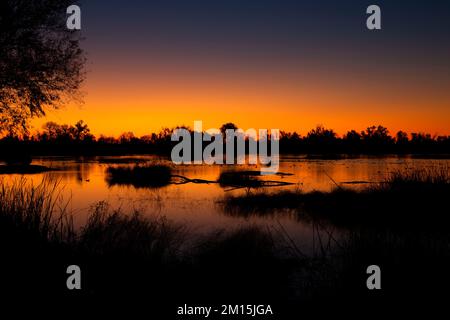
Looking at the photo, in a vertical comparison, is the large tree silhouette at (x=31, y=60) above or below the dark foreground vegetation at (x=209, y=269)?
above

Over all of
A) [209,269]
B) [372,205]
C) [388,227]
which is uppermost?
[372,205]

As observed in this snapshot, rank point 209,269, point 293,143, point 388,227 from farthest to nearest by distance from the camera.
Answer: point 293,143
point 388,227
point 209,269

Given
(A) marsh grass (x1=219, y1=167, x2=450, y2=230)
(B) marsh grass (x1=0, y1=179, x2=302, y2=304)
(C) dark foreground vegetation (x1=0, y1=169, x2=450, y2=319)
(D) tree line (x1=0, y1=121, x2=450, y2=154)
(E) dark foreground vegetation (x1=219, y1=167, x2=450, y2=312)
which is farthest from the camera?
(D) tree line (x1=0, y1=121, x2=450, y2=154)

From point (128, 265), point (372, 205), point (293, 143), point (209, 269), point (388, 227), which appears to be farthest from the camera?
point (293, 143)

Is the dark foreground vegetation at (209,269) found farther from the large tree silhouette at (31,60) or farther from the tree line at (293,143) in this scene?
the tree line at (293,143)

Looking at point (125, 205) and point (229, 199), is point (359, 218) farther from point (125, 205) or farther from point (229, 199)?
point (125, 205)

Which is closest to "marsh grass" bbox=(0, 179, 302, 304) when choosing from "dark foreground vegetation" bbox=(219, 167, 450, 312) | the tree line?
"dark foreground vegetation" bbox=(219, 167, 450, 312)

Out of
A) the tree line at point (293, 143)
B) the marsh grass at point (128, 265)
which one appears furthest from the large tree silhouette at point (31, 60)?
the tree line at point (293, 143)

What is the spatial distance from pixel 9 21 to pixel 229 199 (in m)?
13.0

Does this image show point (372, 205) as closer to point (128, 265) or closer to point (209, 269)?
point (209, 269)

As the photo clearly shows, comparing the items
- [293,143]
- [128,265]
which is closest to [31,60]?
[128,265]

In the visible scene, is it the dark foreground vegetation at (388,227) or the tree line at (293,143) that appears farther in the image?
the tree line at (293,143)

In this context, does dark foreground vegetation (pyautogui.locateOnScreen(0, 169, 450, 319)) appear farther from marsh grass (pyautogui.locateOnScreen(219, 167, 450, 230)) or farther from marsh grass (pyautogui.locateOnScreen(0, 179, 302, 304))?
marsh grass (pyautogui.locateOnScreen(219, 167, 450, 230))
